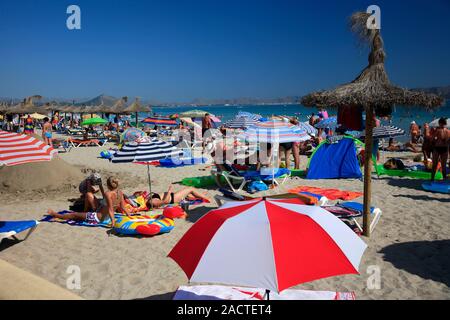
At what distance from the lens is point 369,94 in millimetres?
4531

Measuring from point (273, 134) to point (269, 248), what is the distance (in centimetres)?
592

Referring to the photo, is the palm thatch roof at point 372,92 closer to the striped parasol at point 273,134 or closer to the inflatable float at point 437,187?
the striped parasol at point 273,134

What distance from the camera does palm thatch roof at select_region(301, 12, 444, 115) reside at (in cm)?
451

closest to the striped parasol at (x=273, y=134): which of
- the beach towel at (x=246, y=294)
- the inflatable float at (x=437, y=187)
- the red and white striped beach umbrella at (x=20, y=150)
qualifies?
the inflatable float at (x=437, y=187)

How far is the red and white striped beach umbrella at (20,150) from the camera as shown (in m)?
4.45

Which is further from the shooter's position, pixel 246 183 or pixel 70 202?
pixel 246 183

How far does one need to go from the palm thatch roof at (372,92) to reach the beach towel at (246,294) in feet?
8.04

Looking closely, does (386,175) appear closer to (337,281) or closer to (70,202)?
(337,281)

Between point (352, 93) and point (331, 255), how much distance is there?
2911mm

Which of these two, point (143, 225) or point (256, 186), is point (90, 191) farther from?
point (256, 186)

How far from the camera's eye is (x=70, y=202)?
7.36 meters

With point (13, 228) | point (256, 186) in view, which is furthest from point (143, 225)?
point (256, 186)
